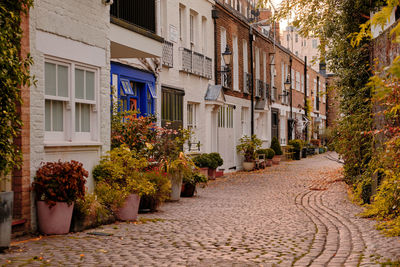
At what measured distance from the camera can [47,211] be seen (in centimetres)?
840

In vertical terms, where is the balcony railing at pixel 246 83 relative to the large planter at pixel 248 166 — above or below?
above

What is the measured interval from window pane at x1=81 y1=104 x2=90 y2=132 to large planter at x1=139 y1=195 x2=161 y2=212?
1870mm

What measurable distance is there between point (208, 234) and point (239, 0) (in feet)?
78.1

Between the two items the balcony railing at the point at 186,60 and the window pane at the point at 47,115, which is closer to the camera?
the window pane at the point at 47,115

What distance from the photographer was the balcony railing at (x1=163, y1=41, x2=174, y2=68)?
17.6 m

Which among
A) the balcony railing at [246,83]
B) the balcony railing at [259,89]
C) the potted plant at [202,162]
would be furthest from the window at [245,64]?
the potted plant at [202,162]

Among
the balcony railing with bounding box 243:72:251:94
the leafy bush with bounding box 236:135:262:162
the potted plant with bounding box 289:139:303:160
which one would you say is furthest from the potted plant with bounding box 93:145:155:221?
the potted plant with bounding box 289:139:303:160

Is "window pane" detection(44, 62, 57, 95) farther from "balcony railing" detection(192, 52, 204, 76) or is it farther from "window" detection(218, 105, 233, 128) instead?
"window" detection(218, 105, 233, 128)

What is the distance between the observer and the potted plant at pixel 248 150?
2583cm

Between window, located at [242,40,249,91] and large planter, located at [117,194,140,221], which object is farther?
window, located at [242,40,249,91]

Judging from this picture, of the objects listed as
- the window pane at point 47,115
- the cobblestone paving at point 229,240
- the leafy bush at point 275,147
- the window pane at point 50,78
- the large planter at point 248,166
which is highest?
the window pane at point 50,78

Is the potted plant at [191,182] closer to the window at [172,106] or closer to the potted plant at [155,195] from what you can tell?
the potted plant at [155,195]

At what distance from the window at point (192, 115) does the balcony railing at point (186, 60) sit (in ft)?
5.08

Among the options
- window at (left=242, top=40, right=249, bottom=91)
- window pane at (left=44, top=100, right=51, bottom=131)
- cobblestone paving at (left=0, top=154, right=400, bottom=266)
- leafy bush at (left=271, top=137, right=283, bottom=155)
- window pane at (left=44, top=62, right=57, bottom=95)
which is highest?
window at (left=242, top=40, right=249, bottom=91)
